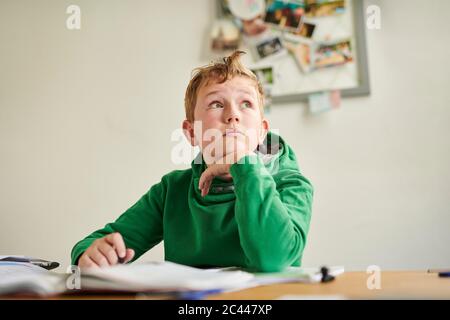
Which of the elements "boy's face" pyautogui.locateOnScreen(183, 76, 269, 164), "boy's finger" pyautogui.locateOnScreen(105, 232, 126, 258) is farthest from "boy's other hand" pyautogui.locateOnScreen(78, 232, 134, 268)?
"boy's face" pyautogui.locateOnScreen(183, 76, 269, 164)

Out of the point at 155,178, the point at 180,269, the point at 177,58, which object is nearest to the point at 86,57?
the point at 177,58

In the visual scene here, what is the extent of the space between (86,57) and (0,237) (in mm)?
866

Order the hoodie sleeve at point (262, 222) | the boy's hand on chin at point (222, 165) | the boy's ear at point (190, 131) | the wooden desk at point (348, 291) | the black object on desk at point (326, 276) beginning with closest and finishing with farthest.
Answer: the wooden desk at point (348, 291) → the black object on desk at point (326, 276) → the hoodie sleeve at point (262, 222) → the boy's hand on chin at point (222, 165) → the boy's ear at point (190, 131)

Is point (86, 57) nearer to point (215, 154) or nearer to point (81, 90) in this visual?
point (81, 90)

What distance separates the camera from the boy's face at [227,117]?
95cm

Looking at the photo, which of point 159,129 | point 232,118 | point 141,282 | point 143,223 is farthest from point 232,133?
point 159,129

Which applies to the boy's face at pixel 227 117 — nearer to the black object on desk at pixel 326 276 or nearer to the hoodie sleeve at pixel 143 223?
the hoodie sleeve at pixel 143 223

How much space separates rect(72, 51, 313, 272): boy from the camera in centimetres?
79

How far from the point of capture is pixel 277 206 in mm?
792

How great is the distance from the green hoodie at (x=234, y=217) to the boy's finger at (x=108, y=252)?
0.56 feet

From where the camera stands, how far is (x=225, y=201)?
3.33 feet

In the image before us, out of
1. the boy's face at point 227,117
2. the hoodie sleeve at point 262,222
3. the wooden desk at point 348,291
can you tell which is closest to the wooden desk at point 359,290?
the wooden desk at point 348,291

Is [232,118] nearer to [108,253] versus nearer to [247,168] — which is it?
[247,168]
